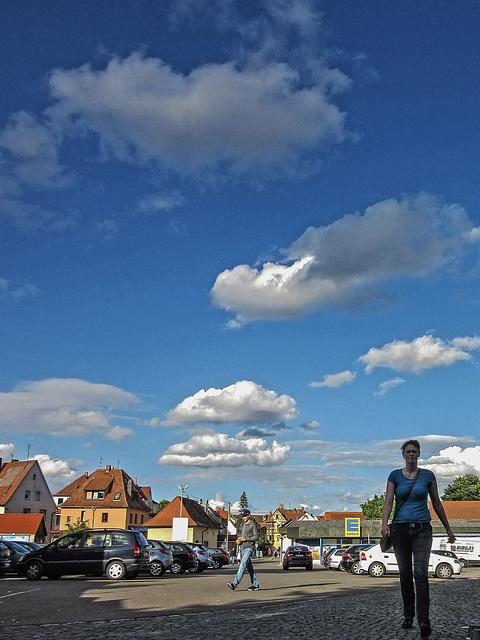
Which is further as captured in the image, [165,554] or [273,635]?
[165,554]

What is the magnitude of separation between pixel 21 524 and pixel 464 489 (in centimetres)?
6338

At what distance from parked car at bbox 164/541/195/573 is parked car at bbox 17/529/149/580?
8131 millimetres

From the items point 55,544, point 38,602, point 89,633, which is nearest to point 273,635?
point 89,633

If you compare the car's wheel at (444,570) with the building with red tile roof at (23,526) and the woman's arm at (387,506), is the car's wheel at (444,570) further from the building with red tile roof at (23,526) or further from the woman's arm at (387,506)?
the building with red tile roof at (23,526)

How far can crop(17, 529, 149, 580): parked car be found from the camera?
70.3 ft

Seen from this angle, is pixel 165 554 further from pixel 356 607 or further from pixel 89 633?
pixel 89 633

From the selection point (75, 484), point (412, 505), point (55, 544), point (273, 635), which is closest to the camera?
point (412, 505)

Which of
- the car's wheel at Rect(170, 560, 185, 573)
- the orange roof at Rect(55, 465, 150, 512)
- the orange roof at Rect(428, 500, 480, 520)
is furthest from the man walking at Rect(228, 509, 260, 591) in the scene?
the orange roof at Rect(55, 465, 150, 512)

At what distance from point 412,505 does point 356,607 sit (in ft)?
17.0

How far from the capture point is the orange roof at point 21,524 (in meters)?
62.9

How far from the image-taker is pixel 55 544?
2236 centimetres

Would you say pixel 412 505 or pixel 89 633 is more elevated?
pixel 412 505

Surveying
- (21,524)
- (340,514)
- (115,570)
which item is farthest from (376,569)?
(340,514)

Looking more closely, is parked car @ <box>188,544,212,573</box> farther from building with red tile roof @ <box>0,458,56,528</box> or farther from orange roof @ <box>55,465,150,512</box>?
building with red tile roof @ <box>0,458,56,528</box>
